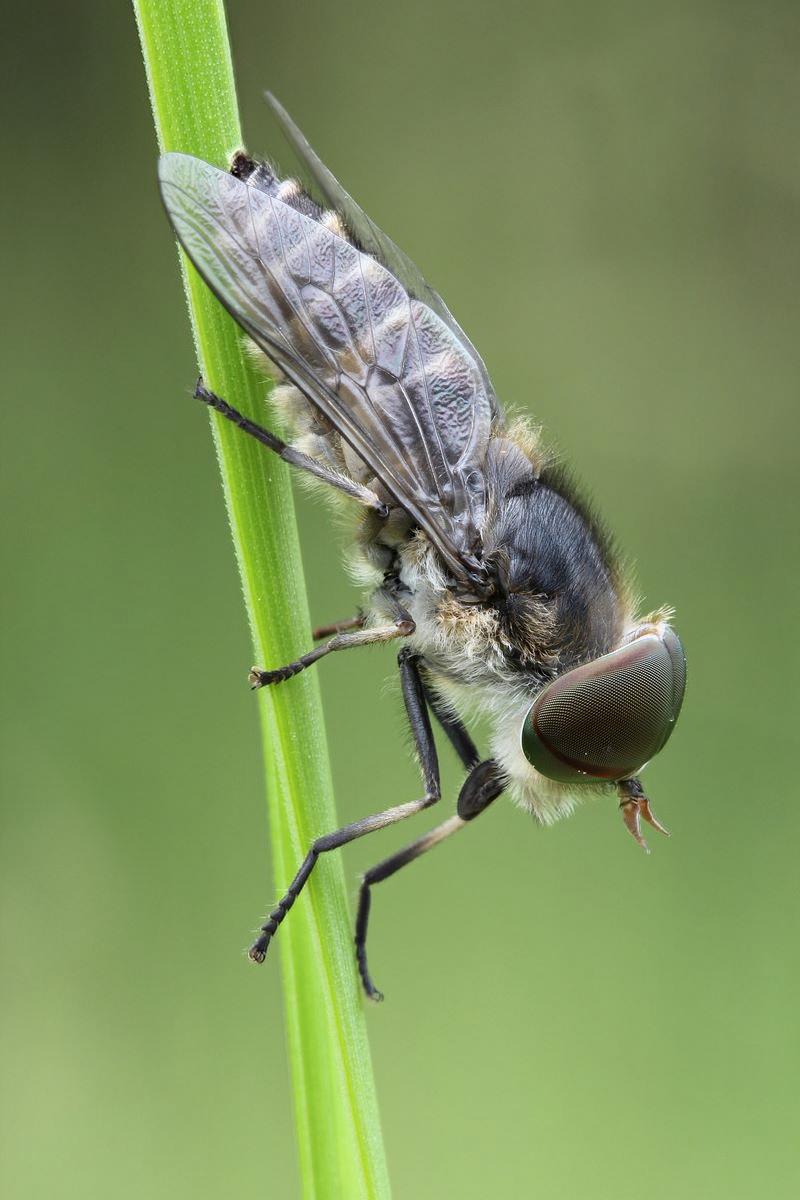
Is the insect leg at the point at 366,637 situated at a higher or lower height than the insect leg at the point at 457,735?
higher

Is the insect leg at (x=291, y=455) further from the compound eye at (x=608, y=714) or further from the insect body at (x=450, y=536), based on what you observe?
the compound eye at (x=608, y=714)

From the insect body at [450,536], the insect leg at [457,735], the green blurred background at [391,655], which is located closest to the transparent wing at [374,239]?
the insect body at [450,536]

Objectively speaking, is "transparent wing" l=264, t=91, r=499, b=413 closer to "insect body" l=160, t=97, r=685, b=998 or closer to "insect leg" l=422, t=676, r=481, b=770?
"insect body" l=160, t=97, r=685, b=998

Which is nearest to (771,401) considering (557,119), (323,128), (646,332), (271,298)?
(646,332)

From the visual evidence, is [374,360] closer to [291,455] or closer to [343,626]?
[291,455]

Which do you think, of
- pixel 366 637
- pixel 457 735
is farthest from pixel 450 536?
pixel 457 735

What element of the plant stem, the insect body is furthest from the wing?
the plant stem
